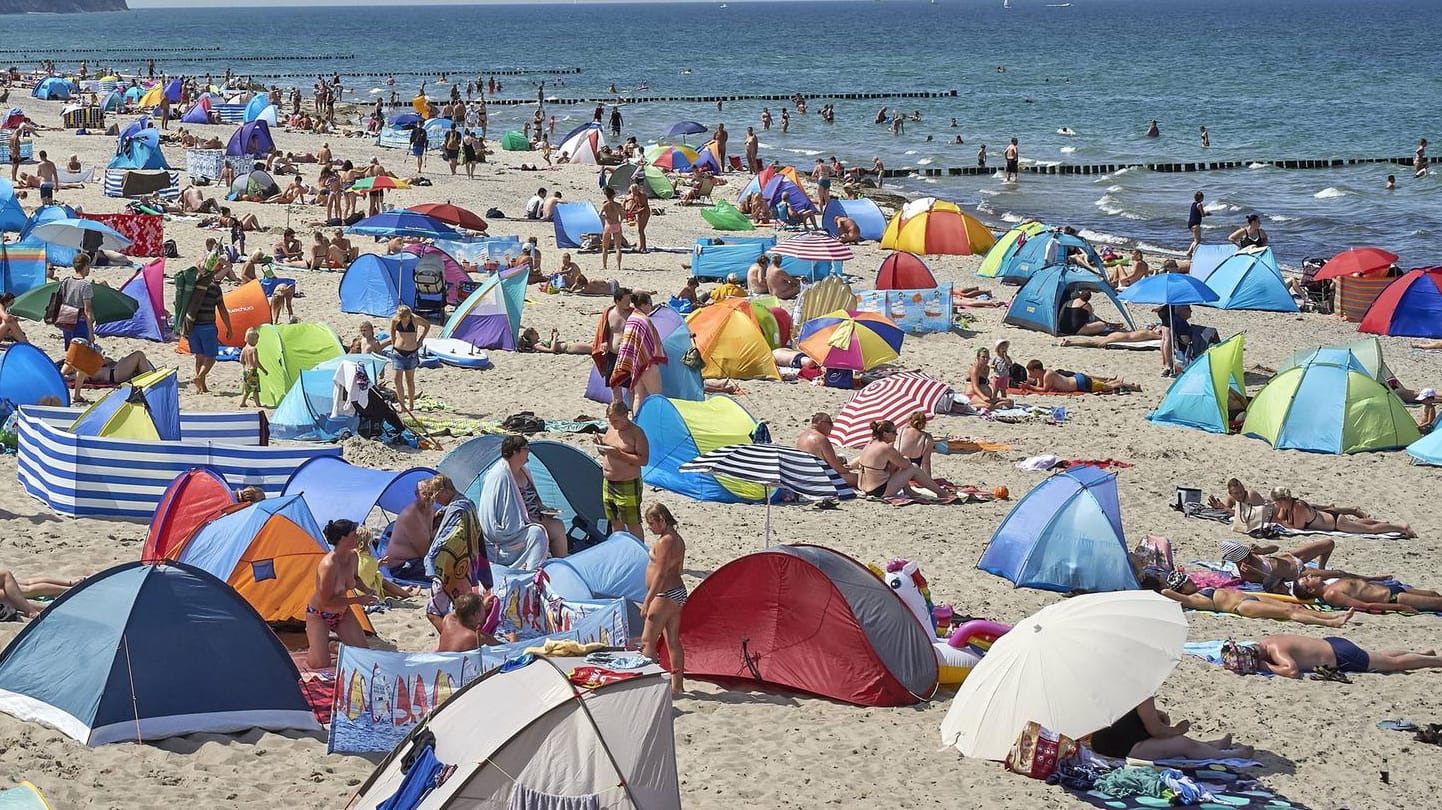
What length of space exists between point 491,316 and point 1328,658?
35.1 feet

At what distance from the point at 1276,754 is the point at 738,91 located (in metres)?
68.3

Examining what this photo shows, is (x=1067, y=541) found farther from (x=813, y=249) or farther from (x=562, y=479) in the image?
(x=813, y=249)

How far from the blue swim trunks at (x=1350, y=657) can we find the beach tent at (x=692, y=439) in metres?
4.83

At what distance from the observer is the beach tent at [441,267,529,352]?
1764cm

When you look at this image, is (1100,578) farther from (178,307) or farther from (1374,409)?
(178,307)

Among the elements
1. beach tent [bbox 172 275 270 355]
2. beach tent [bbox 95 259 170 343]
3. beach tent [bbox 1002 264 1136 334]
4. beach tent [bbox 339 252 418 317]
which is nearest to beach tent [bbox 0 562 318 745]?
beach tent [bbox 172 275 270 355]

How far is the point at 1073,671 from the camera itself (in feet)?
25.4

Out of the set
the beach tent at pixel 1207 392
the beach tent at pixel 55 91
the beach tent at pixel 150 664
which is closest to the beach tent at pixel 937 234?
the beach tent at pixel 1207 392

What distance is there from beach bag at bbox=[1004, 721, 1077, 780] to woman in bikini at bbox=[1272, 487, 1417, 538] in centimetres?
561

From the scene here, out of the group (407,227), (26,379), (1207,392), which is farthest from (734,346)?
(407,227)

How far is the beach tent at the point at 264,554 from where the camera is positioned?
9.18 m

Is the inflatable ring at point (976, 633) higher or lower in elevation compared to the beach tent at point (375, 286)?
lower

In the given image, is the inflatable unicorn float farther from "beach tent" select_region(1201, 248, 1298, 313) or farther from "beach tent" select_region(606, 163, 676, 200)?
"beach tent" select_region(606, 163, 676, 200)

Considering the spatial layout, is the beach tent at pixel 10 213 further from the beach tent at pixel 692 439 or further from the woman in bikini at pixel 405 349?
the beach tent at pixel 692 439
